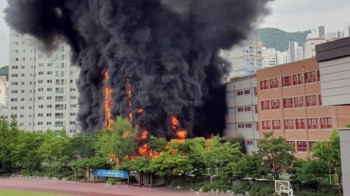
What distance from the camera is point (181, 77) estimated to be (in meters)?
51.8

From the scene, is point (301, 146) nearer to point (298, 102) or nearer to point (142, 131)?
point (298, 102)

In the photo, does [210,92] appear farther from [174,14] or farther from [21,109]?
[21,109]

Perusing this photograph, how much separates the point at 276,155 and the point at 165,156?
10.2m

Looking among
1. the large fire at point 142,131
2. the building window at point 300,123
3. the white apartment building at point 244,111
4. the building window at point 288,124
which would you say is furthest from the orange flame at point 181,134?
the building window at point 300,123

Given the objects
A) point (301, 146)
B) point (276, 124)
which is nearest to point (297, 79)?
point (276, 124)

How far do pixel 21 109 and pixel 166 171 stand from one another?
75.3 metres

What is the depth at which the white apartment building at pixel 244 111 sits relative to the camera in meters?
52.7

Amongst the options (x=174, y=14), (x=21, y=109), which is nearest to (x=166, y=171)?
(x=174, y=14)

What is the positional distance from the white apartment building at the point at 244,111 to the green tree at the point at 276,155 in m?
24.8

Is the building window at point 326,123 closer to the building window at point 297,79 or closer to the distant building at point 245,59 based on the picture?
the building window at point 297,79

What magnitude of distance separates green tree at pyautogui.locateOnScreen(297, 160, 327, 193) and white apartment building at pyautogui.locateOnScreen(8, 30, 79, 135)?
7417 centimetres

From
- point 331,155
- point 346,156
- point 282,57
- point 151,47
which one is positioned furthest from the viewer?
point 282,57

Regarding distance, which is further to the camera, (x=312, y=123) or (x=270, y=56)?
(x=270, y=56)

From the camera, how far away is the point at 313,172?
2553cm
